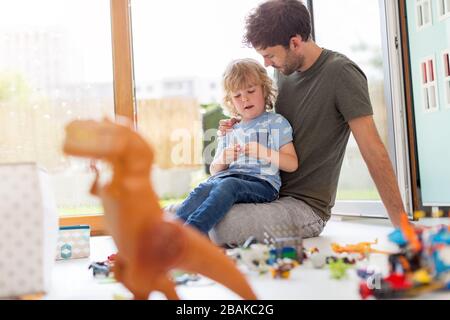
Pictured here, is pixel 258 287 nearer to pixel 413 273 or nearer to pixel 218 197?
pixel 413 273

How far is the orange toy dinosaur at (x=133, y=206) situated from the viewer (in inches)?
26.7

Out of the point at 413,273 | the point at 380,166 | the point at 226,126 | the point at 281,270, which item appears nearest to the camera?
the point at 413,273

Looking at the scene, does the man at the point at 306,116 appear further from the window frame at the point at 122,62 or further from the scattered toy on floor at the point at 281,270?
the window frame at the point at 122,62

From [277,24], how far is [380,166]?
0.57 metres

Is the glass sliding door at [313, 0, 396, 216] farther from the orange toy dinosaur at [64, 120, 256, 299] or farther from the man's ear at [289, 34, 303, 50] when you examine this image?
the orange toy dinosaur at [64, 120, 256, 299]

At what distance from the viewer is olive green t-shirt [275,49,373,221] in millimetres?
1654

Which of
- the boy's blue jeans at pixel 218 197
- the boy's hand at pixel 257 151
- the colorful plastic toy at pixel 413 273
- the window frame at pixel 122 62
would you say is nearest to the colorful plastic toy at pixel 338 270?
the colorful plastic toy at pixel 413 273

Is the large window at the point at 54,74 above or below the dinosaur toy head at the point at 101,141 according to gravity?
above

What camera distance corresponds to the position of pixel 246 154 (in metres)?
1.69

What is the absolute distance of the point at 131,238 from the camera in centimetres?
70

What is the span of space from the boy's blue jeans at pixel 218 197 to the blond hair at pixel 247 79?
319 mm

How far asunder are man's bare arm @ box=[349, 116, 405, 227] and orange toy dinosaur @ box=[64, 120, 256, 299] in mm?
919

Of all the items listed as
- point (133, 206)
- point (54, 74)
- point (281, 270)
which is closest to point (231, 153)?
point (281, 270)
